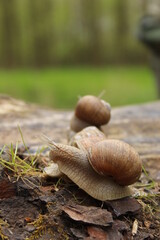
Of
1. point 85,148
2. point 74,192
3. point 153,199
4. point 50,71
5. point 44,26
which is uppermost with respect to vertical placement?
point 85,148

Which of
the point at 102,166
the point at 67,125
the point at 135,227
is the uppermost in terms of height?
the point at 102,166

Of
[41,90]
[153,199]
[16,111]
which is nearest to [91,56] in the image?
[41,90]

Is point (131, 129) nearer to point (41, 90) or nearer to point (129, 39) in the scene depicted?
point (41, 90)

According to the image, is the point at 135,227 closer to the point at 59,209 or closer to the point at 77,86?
the point at 59,209

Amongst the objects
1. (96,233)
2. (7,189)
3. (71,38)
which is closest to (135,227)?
(96,233)

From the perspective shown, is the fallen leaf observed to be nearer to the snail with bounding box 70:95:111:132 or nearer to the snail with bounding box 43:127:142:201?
the snail with bounding box 43:127:142:201

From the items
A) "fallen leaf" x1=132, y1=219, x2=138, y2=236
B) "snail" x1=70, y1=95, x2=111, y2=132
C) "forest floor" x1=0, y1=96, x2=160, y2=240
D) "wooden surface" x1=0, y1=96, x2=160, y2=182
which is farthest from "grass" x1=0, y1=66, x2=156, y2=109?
"fallen leaf" x1=132, y1=219, x2=138, y2=236
